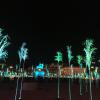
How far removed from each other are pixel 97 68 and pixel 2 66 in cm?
4281

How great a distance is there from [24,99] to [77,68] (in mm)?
124804

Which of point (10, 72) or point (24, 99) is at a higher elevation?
point (10, 72)

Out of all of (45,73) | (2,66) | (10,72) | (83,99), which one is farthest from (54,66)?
(83,99)

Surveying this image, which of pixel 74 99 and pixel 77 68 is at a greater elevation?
pixel 77 68

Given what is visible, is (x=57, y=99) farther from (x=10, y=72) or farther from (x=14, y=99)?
(x=10, y=72)

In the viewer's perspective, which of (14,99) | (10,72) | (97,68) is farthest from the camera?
(10,72)

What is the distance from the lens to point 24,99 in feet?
86.8

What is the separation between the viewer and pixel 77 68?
Answer: 492ft

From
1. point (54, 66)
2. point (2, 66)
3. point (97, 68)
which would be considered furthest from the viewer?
point (54, 66)

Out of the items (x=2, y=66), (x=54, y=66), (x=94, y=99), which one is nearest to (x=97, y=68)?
(x=54, y=66)

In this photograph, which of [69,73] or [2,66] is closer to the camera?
[2,66]

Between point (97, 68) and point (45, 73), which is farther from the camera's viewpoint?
point (45, 73)

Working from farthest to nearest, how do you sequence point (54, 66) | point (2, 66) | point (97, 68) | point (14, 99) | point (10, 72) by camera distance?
point (54, 66), point (10, 72), point (97, 68), point (2, 66), point (14, 99)

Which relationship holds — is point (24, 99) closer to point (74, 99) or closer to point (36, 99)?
point (36, 99)
